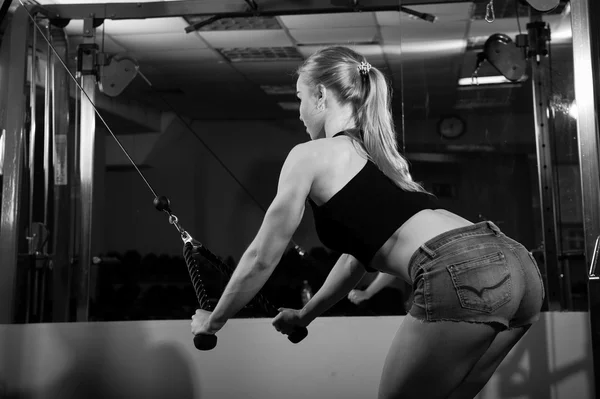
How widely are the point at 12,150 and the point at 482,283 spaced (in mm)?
2305

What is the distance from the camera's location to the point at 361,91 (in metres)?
1.60

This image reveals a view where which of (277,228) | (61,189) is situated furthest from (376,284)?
(61,189)

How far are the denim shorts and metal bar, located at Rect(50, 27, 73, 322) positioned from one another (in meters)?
2.40

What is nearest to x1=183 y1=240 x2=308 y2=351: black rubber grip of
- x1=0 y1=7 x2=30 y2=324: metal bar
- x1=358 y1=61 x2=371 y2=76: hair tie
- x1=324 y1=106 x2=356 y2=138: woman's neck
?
x1=324 y1=106 x2=356 y2=138: woman's neck

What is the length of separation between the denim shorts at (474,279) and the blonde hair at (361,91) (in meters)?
0.29

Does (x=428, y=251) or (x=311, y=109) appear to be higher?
(x=311, y=109)

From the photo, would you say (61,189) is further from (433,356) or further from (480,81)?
(433,356)

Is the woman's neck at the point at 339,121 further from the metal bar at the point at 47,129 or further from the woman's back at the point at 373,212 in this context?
the metal bar at the point at 47,129

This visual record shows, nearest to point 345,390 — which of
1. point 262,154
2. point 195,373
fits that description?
point 195,373

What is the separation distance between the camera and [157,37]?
410 cm

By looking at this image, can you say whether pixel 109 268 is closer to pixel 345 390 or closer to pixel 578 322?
pixel 345 390

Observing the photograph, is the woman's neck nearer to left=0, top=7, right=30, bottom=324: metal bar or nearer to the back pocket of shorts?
the back pocket of shorts

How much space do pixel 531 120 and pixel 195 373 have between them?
2.05m

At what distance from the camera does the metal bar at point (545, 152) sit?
2.98m
